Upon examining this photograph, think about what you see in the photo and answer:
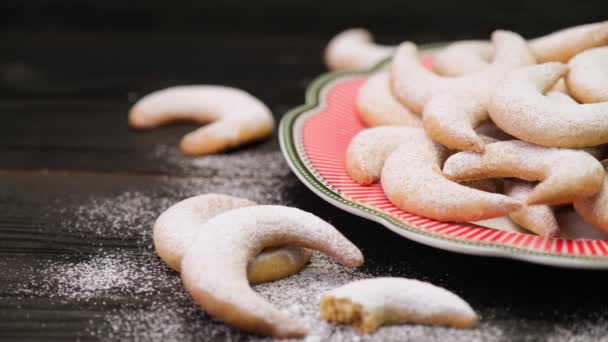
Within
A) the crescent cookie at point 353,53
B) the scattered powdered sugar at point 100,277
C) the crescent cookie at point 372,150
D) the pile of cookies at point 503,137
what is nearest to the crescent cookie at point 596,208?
the pile of cookies at point 503,137

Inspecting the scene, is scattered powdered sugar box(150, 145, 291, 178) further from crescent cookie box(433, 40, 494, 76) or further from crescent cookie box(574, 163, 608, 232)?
crescent cookie box(574, 163, 608, 232)

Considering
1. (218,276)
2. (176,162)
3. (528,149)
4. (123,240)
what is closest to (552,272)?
(528,149)

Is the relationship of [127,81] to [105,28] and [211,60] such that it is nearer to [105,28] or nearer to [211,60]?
[211,60]

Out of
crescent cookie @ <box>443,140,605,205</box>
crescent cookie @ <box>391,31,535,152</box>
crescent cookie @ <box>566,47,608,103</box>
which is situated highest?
crescent cookie @ <box>566,47,608,103</box>

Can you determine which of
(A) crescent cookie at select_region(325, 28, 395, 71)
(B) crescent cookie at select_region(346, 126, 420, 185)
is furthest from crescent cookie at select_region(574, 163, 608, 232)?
(A) crescent cookie at select_region(325, 28, 395, 71)

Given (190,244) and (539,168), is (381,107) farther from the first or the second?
(190,244)

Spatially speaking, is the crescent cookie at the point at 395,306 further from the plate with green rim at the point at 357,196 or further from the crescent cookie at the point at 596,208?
the crescent cookie at the point at 596,208
